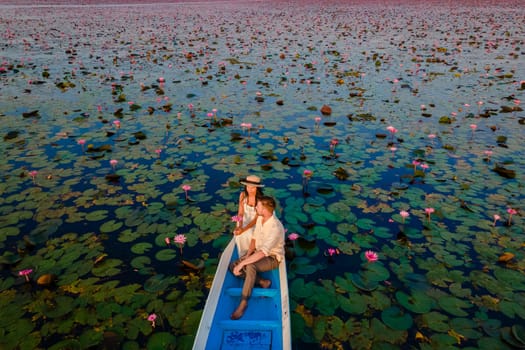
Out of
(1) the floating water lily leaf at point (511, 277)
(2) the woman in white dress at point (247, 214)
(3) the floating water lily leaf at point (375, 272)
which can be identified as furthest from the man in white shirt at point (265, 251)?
(1) the floating water lily leaf at point (511, 277)

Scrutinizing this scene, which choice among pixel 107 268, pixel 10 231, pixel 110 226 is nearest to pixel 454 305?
pixel 107 268

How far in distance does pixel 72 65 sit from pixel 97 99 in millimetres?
7612

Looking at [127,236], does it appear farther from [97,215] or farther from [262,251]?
[262,251]

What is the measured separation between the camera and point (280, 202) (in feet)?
20.8

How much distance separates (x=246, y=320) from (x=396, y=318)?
183 centimetres

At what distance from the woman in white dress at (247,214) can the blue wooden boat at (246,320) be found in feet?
1.93

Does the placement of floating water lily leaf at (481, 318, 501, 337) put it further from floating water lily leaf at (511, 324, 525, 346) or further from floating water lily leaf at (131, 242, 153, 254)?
floating water lily leaf at (131, 242, 153, 254)

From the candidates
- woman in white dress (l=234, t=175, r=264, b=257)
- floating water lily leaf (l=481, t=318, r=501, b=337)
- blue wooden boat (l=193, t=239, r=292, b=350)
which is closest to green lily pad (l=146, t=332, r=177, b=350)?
blue wooden boat (l=193, t=239, r=292, b=350)

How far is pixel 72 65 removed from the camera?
58.4 ft

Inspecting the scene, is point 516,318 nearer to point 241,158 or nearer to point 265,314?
point 265,314

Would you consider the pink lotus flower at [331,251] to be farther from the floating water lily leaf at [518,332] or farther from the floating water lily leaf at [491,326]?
the floating water lily leaf at [518,332]

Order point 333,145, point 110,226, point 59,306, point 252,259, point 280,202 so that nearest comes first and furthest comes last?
point 59,306
point 252,259
point 110,226
point 280,202
point 333,145

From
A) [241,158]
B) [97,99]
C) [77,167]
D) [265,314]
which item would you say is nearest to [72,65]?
[97,99]

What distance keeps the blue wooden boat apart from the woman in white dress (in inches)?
23.1
